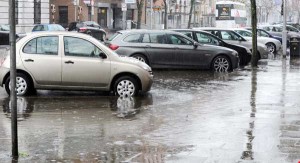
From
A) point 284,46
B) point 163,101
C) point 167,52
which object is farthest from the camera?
point 284,46

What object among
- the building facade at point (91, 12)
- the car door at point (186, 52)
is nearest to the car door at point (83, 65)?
the car door at point (186, 52)

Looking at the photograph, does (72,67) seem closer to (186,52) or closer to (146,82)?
(146,82)

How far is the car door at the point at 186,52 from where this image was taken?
18.2m

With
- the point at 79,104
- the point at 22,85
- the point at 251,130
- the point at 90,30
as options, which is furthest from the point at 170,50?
the point at 90,30

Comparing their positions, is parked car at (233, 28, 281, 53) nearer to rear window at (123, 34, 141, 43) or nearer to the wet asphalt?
rear window at (123, 34, 141, 43)

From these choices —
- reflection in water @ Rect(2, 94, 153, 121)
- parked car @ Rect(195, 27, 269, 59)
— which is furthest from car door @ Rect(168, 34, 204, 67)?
reflection in water @ Rect(2, 94, 153, 121)

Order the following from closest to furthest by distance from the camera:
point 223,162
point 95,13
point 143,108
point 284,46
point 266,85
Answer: point 223,162 → point 143,108 → point 266,85 → point 284,46 → point 95,13

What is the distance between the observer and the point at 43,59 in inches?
480

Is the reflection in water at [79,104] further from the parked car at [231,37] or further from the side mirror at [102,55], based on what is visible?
the parked car at [231,37]

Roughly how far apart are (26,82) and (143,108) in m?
2.95

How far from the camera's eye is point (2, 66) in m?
12.3

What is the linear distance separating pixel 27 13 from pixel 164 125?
40.9 metres

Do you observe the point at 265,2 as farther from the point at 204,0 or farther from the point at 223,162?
the point at 223,162

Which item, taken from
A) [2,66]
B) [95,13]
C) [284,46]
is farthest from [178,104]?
[95,13]
